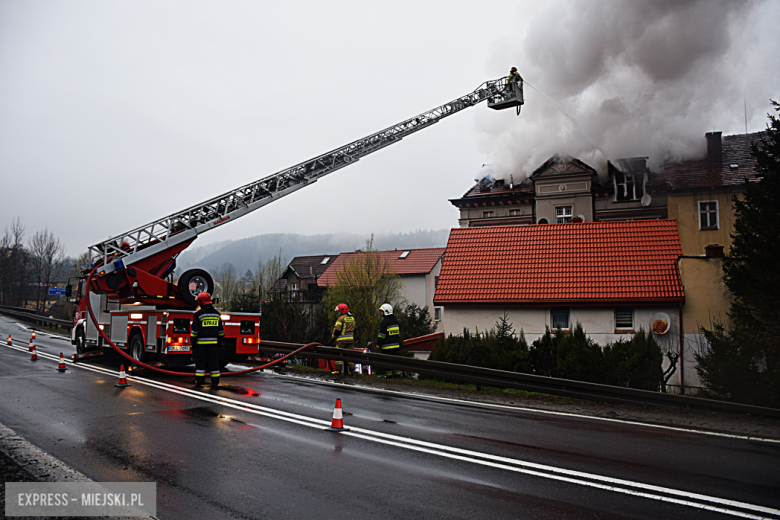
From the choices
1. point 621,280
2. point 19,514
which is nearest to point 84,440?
point 19,514

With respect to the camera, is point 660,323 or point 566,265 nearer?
point 660,323

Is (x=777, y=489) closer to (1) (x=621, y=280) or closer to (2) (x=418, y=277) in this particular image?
(1) (x=621, y=280)

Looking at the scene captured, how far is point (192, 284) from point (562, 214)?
91.7 ft

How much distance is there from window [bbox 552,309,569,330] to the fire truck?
8643 millimetres

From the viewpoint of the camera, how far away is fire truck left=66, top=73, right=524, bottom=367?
42.9ft

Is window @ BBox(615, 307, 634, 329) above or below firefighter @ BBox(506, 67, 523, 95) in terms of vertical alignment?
below

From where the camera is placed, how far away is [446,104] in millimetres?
20750

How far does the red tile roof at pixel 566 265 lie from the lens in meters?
18.8

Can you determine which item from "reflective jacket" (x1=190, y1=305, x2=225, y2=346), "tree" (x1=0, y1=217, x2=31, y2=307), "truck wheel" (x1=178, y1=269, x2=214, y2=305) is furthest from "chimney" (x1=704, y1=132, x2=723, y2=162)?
"tree" (x1=0, y1=217, x2=31, y2=307)

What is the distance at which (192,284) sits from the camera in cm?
1466

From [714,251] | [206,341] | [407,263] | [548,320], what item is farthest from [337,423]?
[407,263]

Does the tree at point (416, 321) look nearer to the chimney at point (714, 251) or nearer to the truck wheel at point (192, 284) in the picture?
the chimney at point (714, 251)

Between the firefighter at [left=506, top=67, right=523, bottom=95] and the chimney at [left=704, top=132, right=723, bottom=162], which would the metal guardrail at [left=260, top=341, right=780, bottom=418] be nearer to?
the firefighter at [left=506, top=67, right=523, bottom=95]

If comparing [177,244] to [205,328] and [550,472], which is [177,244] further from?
[550,472]
